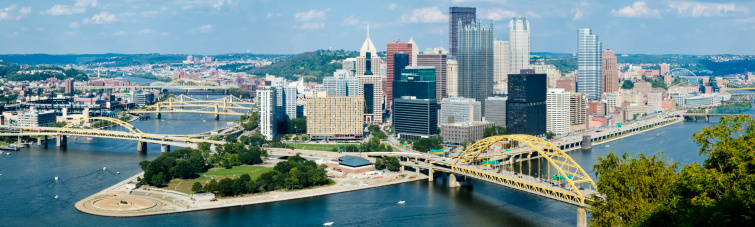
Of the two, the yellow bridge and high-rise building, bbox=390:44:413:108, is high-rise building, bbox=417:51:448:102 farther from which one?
the yellow bridge

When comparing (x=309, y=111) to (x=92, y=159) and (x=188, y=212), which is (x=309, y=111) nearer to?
(x=92, y=159)

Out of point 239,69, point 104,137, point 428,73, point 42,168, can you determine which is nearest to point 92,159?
point 42,168

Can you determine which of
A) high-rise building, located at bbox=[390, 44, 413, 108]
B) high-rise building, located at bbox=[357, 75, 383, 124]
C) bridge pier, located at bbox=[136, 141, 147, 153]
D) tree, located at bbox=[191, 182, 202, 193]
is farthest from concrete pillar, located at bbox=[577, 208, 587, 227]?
high-rise building, located at bbox=[390, 44, 413, 108]

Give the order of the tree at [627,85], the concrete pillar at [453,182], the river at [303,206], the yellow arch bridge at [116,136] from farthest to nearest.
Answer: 1. the tree at [627,85]
2. the yellow arch bridge at [116,136]
3. the concrete pillar at [453,182]
4. the river at [303,206]

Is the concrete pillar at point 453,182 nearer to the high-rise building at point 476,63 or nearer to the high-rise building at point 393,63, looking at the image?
the high-rise building at point 476,63

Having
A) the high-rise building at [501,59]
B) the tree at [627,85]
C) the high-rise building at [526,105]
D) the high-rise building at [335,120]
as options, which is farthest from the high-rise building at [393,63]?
the tree at [627,85]

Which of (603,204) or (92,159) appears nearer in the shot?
(603,204)
